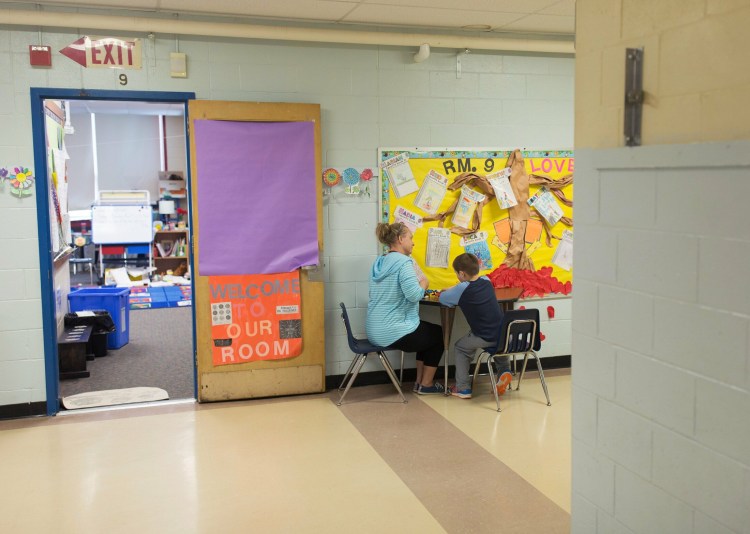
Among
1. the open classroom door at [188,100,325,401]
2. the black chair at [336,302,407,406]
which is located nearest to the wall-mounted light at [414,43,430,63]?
the open classroom door at [188,100,325,401]

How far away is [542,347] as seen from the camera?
19.2 ft

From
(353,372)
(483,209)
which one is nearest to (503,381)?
(353,372)

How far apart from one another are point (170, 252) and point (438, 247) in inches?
294

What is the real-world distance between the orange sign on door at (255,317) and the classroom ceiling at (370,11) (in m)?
1.72

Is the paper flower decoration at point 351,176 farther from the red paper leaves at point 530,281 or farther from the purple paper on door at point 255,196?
the red paper leaves at point 530,281

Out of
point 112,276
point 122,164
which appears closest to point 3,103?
point 112,276

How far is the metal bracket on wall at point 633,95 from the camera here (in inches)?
78.0

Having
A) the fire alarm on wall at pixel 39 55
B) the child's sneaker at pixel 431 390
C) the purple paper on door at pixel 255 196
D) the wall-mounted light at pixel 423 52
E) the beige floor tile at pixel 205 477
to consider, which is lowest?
the beige floor tile at pixel 205 477

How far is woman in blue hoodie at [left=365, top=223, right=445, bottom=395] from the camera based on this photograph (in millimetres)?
4867

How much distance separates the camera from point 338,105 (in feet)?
17.0

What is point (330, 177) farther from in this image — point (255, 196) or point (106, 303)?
point (106, 303)

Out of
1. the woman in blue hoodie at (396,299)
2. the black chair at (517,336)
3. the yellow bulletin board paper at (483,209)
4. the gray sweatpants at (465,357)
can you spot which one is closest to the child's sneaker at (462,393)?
the gray sweatpants at (465,357)

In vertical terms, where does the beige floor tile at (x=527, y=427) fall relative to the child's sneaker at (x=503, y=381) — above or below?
below

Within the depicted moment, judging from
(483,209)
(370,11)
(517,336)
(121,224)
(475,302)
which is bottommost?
(517,336)
